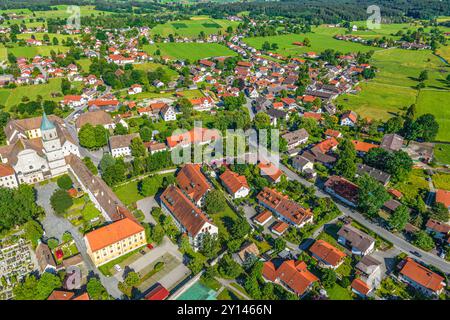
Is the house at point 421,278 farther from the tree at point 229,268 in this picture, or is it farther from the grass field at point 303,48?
the grass field at point 303,48

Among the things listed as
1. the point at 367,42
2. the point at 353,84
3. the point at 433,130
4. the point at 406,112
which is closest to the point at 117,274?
the point at 433,130

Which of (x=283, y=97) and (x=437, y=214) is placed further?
(x=283, y=97)

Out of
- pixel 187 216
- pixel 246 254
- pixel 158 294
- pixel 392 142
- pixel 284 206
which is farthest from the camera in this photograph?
pixel 392 142

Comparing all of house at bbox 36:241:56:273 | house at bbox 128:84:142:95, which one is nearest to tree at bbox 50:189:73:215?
house at bbox 36:241:56:273

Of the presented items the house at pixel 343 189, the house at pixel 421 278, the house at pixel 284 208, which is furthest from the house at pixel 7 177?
the house at pixel 421 278

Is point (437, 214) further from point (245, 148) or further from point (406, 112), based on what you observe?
point (406, 112)

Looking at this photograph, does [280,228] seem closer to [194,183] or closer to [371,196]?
[371,196]

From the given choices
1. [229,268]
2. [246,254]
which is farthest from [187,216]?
[229,268]
